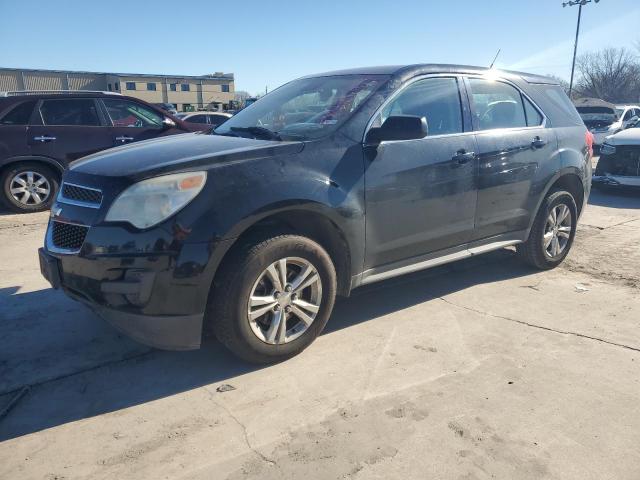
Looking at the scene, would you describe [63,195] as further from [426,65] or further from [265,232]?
[426,65]

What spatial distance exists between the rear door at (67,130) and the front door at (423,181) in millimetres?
5553

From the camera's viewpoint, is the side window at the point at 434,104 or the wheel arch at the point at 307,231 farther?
the side window at the point at 434,104

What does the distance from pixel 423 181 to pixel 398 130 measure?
1.63ft

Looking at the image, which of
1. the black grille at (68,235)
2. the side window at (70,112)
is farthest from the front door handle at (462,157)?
the side window at (70,112)

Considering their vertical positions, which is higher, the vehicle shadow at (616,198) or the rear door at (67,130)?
the rear door at (67,130)

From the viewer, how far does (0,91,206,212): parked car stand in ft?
24.1

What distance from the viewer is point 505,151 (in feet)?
14.0

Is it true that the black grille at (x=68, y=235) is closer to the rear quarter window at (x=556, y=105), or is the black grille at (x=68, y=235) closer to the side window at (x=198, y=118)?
the rear quarter window at (x=556, y=105)

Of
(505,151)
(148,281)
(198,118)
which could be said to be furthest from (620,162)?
(198,118)

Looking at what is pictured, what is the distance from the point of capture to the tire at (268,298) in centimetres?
291

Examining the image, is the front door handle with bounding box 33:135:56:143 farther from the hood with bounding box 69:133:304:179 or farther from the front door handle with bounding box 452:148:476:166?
the front door handle with bounding box 452:148:476:166

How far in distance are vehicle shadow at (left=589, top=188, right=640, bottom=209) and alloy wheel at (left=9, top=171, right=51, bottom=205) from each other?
867 cm

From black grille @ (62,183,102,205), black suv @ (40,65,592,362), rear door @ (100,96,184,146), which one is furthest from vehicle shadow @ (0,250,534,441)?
rear door @ (100,96,184,146)

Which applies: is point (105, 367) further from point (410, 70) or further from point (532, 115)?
point (532, 115)
